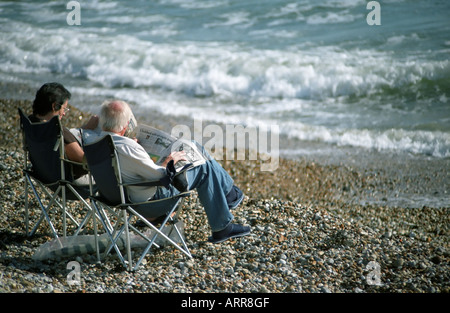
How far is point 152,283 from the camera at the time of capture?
411cm

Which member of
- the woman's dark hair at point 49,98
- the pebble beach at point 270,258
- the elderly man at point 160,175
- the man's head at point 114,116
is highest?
the woman's dark hair at point 49,98

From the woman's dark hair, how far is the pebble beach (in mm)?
1184

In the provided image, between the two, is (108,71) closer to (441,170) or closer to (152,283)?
(441,170)

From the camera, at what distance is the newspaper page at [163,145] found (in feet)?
14.2

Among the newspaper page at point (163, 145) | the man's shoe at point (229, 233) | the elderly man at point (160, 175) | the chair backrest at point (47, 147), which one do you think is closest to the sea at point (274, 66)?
the man's shoe at point (229, 233)

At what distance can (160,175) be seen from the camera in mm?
4168

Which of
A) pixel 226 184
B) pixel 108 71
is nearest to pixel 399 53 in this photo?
pixel 108 71

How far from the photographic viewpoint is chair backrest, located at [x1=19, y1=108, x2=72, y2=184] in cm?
427

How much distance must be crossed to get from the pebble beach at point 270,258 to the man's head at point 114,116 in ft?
3.70

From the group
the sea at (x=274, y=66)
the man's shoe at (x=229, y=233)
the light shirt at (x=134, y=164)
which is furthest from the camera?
the sea at (x=274, y=66)

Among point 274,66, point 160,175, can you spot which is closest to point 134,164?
point 160,175

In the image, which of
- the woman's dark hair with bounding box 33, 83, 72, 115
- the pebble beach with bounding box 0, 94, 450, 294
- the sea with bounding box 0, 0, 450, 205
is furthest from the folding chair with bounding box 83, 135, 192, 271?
the sea with bounding box 0, 0, 450, 205

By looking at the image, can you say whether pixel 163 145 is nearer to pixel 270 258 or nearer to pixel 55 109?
pixel 55 109

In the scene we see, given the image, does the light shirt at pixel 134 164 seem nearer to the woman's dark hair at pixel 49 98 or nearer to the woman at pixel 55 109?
the woman at pixel 55 109
